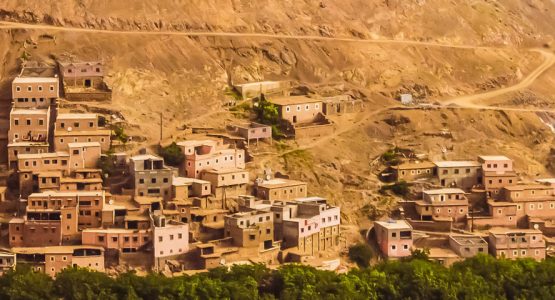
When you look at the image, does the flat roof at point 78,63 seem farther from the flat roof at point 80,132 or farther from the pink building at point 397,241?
the pink building at point 397,241

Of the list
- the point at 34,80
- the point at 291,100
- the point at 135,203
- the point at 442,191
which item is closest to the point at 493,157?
the point at 442,191

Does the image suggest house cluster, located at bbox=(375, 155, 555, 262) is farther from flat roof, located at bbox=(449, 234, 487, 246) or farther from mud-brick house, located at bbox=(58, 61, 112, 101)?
mud-brick house, located at bbox=(58, 61, 112, 101)

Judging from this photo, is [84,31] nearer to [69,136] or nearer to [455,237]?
[69,136]

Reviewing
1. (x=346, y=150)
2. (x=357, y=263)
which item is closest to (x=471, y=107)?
(x=346, y=150)

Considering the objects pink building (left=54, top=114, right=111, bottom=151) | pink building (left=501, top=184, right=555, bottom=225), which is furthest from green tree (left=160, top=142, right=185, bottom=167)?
pink building (left=501, top=184, right=555, bottom=225)

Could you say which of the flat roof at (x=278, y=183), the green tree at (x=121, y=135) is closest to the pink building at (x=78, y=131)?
the green tree at (x=121, y=135)

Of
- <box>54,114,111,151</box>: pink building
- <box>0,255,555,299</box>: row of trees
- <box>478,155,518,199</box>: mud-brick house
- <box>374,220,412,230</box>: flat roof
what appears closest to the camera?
<box>0,255,555,299</box>: row of trees
